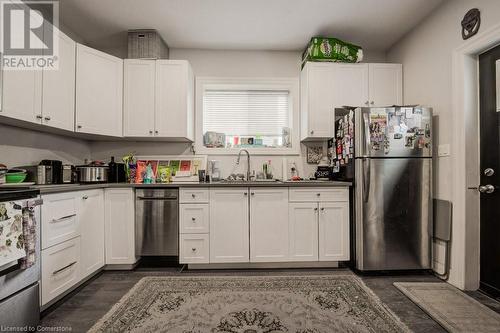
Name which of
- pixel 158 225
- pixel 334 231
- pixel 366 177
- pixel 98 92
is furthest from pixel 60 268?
pixel 366 177

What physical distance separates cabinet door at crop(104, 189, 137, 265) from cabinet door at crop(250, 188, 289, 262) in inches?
51.0

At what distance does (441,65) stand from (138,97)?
3.34m

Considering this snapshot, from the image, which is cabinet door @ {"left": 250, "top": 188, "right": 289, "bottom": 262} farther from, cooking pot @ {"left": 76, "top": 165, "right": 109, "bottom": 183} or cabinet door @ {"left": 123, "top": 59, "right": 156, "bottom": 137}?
cooking pot @ {"left": 76, "top": 165, "right": 109, "bottom": 183}

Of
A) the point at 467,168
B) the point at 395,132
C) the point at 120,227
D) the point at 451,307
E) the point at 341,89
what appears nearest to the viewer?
the point at 451,307

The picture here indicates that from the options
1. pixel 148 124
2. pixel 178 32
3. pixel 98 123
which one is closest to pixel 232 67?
pixel 178 32

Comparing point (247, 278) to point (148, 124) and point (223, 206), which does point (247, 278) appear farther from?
point (148, 124)

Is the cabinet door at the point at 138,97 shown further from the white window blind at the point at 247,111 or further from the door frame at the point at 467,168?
the door frame at the point at 467,168

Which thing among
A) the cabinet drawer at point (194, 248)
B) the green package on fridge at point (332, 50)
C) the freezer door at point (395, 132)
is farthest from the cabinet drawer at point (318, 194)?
the green package on fridge at point (332, 50)

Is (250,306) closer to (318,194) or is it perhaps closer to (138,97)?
(318,194)

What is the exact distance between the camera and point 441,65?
2473 millimetres

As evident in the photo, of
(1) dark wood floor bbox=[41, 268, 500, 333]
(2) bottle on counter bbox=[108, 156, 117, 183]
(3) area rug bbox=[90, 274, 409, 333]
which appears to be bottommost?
(1) dark wood floor bbox=[41, 268, 500, 333]

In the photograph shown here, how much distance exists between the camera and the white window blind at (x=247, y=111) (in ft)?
11.3

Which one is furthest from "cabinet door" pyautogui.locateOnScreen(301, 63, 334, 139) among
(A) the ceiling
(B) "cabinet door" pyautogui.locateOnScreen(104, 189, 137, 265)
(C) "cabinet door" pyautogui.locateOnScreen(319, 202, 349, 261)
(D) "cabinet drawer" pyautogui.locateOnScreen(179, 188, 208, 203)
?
(B) "cabinet door" pyautogui.locateOnScreen(104, 189, 137, 265)

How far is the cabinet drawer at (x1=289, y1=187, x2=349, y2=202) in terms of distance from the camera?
263 centimetres
